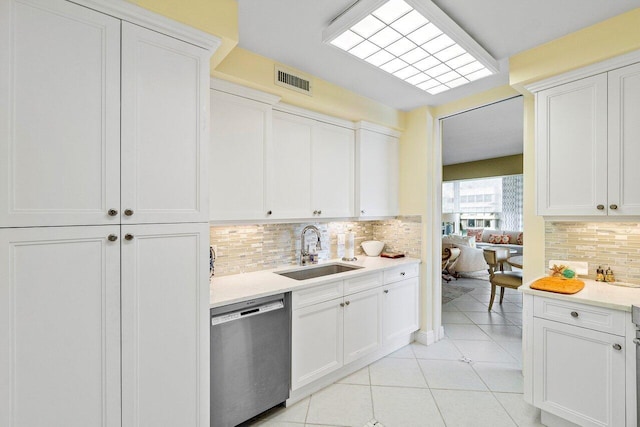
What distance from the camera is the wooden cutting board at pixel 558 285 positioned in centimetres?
193

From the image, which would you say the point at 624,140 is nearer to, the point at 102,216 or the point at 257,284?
the point at 257,284

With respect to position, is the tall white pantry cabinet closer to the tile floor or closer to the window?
the tile floor

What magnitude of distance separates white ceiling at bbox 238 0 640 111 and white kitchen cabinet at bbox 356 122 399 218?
0.74 metres

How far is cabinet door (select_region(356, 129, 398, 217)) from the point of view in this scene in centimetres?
308

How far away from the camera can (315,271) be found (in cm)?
294

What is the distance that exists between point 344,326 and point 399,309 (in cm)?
81

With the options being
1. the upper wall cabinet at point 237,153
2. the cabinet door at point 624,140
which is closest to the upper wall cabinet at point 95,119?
the upper wall cabinet at point 237,153

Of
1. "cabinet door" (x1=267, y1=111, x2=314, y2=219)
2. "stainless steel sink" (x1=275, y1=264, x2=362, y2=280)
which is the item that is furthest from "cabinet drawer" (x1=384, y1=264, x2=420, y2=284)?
"cabinet door" (x1=267, y1=111, x2=314, y2=219)

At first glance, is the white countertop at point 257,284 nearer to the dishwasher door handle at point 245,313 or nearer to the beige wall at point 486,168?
the dishwasher door handle at point 245,313

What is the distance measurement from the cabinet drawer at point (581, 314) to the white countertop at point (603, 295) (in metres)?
0.04

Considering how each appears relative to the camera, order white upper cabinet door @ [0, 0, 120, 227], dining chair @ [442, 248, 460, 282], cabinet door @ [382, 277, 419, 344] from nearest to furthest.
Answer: white upper cabinet door @ [0, 0, 120, 227], cabinet door @ [382, 277, 419, 344], dining chair @ [442, 248, 460, 282]

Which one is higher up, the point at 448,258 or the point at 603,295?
the point at 603,295

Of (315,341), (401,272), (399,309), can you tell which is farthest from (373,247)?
(315,341)

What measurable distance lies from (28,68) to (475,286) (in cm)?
649
